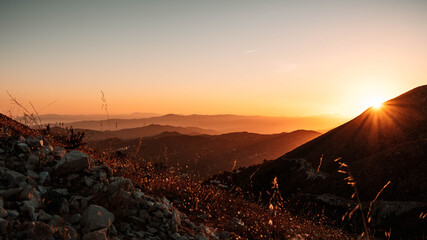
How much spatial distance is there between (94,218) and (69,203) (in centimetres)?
60

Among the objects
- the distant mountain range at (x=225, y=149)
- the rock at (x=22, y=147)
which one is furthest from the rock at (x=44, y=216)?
the distant mountain range at (x=225, y=149)

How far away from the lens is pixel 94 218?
334 centimetres

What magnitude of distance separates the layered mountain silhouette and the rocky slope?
11492 millimetres

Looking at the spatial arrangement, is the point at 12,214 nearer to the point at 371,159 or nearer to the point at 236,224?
the point at 236,224

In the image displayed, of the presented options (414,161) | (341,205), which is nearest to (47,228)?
(341,205)

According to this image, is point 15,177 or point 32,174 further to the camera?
point 32,174

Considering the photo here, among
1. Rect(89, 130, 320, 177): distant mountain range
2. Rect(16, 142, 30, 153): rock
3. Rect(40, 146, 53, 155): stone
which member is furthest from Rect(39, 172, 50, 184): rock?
Rect(89, 130, 320, 177): distant mountain range

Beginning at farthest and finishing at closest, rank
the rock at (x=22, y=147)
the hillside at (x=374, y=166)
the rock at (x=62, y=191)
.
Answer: the hillside at (x=374, y=166), the rock at (x=22, y=147), the rock at (x=62, y=191)

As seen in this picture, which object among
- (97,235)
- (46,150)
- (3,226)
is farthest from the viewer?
(46,150)

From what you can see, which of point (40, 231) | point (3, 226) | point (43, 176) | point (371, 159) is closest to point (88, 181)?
point (43, 176)

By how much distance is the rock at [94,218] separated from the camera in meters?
3.28

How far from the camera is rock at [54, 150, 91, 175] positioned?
13.7ft

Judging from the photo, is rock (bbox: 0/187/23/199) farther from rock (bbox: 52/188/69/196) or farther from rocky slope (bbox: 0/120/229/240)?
rock (bbox: 52/188/69/196)

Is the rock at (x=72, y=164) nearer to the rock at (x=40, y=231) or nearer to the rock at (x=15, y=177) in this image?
the rock at (x=15, y=177)
